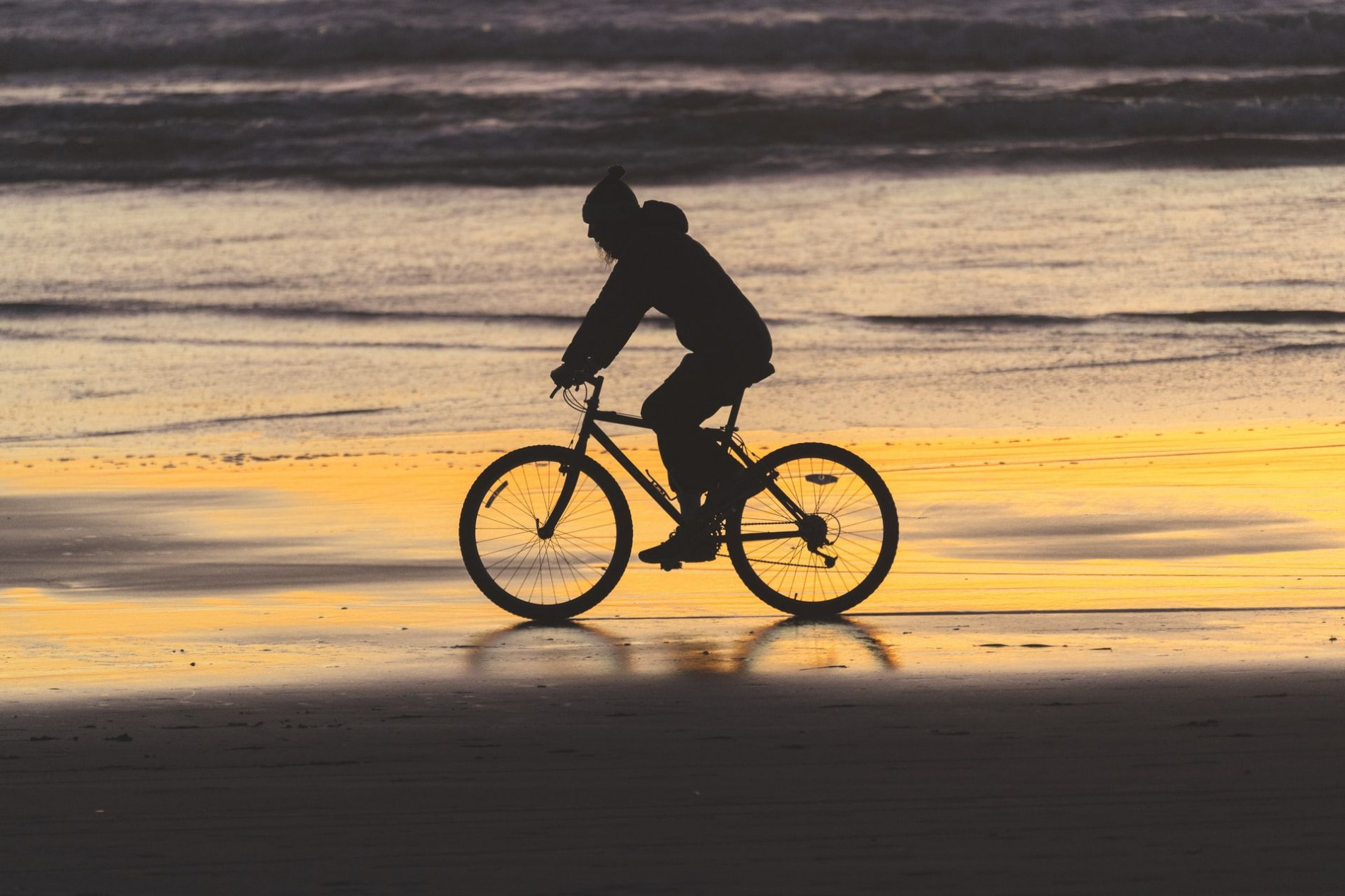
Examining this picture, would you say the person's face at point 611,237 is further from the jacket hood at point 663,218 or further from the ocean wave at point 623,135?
the ocean wave at point 623,135

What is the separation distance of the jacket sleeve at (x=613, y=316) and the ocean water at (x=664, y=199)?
169 inches

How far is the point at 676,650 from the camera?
675 centimetres

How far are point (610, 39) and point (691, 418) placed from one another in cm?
3215

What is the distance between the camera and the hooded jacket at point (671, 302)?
742cm

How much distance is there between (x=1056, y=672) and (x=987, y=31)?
32964mm

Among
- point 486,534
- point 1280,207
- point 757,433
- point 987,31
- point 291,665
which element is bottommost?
point 291,665

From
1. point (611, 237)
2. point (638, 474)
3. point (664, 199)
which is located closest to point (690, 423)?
point (638, 474)

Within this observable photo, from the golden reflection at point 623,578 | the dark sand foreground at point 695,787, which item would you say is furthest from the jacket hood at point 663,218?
the dark sand foreground at point 695,787

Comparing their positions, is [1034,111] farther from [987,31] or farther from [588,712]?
[588,712]

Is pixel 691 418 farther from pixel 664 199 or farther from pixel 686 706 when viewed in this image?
pixel 664 199

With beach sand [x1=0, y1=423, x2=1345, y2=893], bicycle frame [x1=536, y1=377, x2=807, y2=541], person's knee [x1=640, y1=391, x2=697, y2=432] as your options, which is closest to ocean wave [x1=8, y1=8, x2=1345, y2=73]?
beach sand [x1=0, y1=423, x2=1345, y2=893]

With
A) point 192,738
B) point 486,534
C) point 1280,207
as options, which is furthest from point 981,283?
point 192,738

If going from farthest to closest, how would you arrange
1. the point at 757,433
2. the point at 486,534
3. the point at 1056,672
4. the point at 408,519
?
the point at 757,433, the point at 408,519, the point at 486,534, the point at 1056,672

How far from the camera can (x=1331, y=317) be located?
14.8 meters
